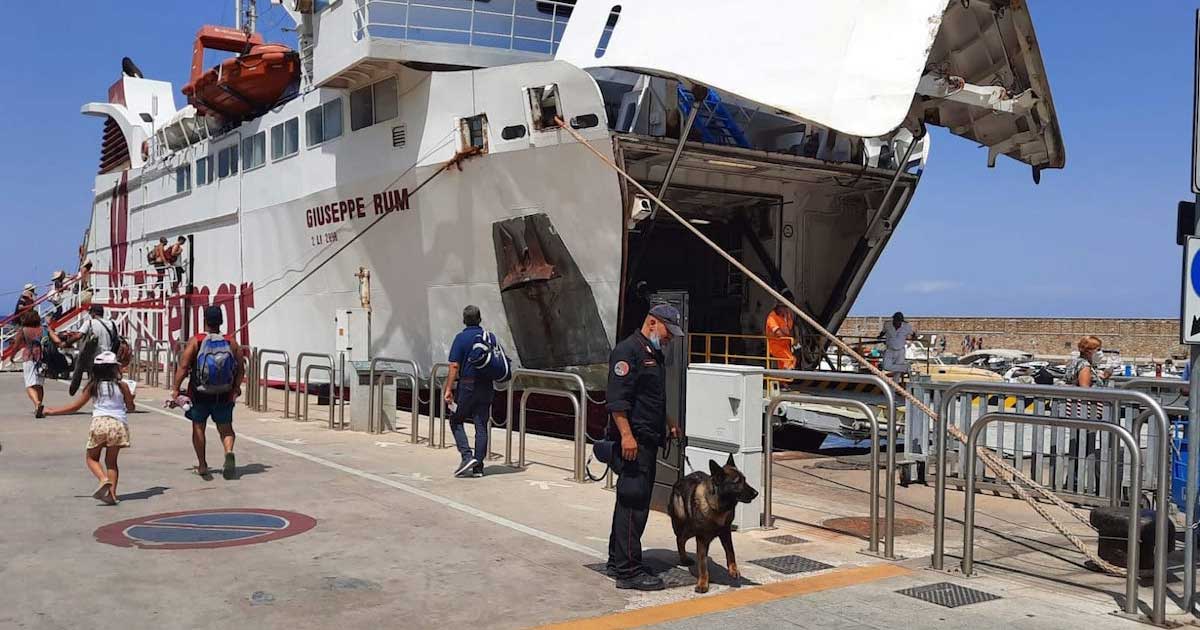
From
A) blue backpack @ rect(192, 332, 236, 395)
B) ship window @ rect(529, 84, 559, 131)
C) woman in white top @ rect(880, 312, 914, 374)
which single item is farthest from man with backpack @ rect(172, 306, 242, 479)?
woman in white top @ rect(880, 312, 914, 374)

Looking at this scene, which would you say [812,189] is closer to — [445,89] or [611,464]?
[445,89]

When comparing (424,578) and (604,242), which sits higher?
(604,242)

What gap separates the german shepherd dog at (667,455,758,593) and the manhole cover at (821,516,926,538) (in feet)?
6.68

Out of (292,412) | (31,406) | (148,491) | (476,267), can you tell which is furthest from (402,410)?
(148,491)

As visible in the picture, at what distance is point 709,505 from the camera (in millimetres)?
5586

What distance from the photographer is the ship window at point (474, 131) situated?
550 inches

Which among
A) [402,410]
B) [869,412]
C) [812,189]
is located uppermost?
[812,189]

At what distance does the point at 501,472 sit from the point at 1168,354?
3909 centimetres

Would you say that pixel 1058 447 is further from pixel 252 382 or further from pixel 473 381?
pixel 252 382

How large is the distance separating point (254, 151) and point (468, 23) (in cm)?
742

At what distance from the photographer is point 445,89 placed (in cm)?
1449

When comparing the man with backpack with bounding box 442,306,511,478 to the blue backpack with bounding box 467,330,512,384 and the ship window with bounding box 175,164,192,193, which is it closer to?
the blue backpack with bounding box 467,330,512,384

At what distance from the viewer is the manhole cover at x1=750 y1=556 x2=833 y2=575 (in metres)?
6.25

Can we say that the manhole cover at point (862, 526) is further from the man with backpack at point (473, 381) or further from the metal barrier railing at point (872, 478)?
the man with backpack at point (473, 381)
